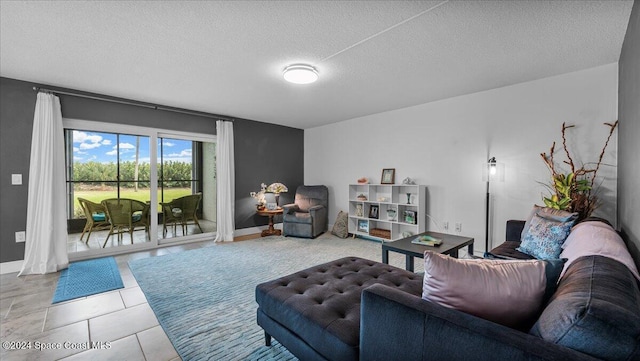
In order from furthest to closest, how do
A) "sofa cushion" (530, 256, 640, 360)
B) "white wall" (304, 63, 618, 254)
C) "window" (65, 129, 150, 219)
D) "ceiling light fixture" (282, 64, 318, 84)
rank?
"window" (65, 129, 150, 219)
"white wall" (304, 63, 618, 254)
"ceiling light fixture" (282, 64, 318, 84)
"sofa cushion" (530, 256, 640, 360)

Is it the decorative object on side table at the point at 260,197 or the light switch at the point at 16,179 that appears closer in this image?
the light switch at the point at 16,179

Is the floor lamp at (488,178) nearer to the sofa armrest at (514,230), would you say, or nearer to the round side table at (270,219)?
the sofa armrest at (514,230)

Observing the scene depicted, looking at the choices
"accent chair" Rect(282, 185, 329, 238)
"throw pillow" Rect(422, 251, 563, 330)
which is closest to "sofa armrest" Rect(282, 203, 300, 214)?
"accent chair" Rect(282, 185, 329, 238)

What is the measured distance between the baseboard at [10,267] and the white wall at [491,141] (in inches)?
204

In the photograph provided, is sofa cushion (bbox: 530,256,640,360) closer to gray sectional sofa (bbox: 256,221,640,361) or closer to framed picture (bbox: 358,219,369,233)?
gray sectional sofa (bbox: 256,221,640,361)

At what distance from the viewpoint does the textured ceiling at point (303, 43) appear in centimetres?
203

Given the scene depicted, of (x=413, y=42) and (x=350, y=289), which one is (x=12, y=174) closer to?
(x=350, y=289)

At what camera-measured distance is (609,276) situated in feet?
3.34

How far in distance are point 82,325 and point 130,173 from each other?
279 cm

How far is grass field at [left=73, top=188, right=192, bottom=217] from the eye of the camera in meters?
4.06

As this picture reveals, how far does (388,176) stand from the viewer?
16.5ft

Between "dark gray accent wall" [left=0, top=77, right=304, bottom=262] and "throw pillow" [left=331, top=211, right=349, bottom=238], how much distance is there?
4.81ft

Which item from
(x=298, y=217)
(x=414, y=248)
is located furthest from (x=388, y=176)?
(x=414, y=248)

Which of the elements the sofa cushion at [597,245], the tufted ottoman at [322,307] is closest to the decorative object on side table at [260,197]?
the tufted ottoman at [322,307]
